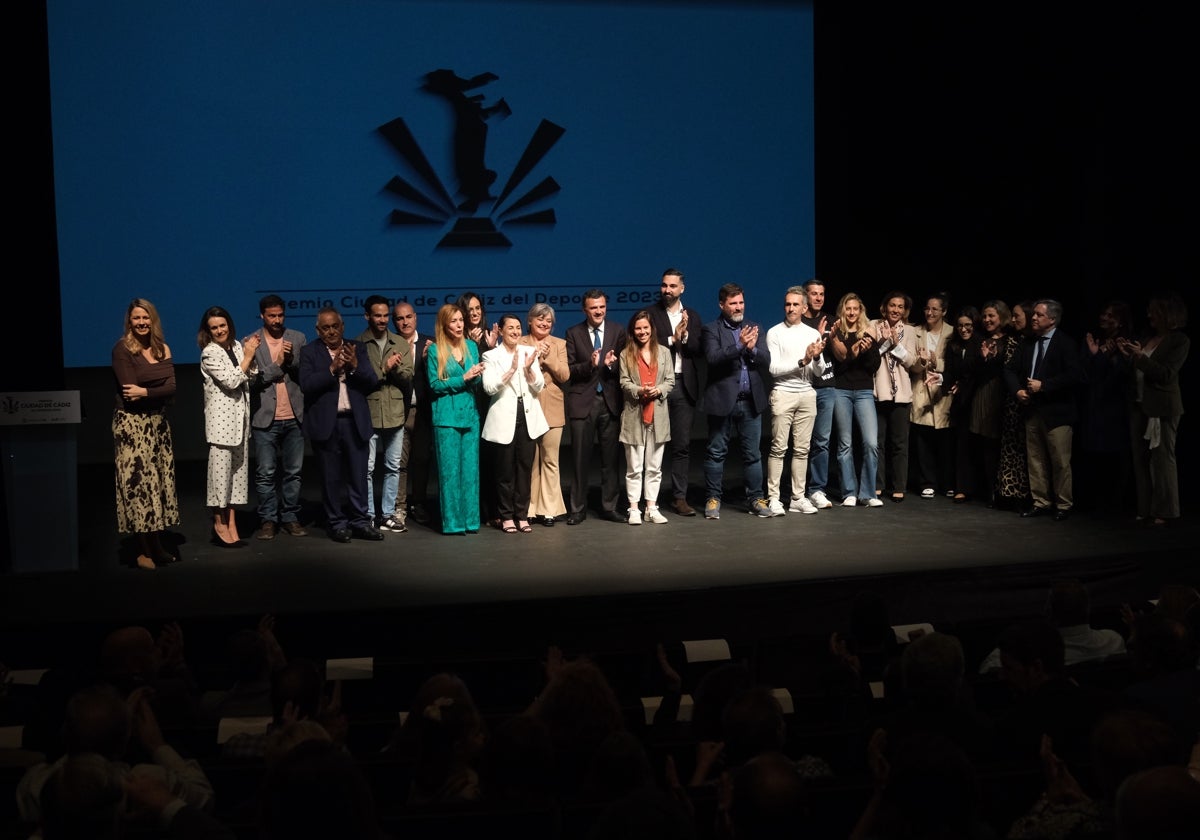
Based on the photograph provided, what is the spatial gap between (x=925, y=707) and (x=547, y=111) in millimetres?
6883

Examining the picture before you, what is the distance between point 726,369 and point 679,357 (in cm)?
29

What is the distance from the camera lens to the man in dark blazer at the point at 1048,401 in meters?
7.19

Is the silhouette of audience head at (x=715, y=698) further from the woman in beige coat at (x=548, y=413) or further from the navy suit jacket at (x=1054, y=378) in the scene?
→ the navy suit jacket at (x=1054, y=378)

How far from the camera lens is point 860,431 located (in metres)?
7.74

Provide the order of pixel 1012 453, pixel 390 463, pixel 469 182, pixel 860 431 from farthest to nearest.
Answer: pixel 469 182, pixel 860 431, pixel 1012 453, pixel 390 463

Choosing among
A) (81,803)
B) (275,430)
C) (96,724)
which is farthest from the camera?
(275,430)

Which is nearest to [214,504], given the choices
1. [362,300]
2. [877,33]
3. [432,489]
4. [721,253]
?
[432,489]

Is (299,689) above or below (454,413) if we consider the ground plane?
below

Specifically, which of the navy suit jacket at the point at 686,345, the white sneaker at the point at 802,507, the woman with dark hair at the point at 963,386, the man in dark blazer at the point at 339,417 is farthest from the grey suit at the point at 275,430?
the woman with dark hair at the point at 963,386

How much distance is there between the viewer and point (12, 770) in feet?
9.61

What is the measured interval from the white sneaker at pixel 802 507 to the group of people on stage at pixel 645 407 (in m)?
0.01

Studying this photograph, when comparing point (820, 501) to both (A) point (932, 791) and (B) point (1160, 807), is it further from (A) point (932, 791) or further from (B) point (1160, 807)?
(B) point (1160, 807)

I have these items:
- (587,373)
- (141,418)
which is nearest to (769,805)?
(141,418)

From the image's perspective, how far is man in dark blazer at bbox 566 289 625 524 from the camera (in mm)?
7277
